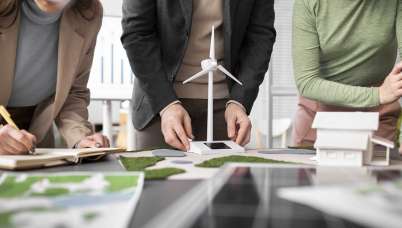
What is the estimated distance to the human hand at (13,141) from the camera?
101cm

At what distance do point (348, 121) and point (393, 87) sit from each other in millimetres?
423

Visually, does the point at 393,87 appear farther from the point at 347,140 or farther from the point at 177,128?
the point at 177,128

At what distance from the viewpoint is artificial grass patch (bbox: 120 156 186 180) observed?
0.78m

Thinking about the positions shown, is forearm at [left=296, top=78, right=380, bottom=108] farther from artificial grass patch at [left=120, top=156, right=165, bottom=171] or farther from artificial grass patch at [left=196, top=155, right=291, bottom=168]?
artificial grass patch at [left=120, top=156, right=165, bottom=171]

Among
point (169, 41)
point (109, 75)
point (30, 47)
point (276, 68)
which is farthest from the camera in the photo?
point (276, 68)

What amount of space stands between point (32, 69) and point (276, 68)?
2.51 metres

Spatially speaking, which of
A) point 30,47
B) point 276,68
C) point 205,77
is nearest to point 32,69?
point 30,47

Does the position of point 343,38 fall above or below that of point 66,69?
above

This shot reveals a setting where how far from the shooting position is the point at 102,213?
0.48 metres

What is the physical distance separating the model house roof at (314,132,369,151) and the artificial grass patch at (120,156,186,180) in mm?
328

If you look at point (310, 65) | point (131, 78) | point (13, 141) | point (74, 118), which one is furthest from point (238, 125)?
point (131, 78)

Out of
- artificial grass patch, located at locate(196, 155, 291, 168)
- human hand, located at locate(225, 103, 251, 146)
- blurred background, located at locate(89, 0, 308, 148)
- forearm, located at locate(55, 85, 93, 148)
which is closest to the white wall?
blurred background, located at locate(89, 0, 308, 148)

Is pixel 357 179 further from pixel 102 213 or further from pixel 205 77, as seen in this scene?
pixel 205 77

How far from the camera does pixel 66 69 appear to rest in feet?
4.55
